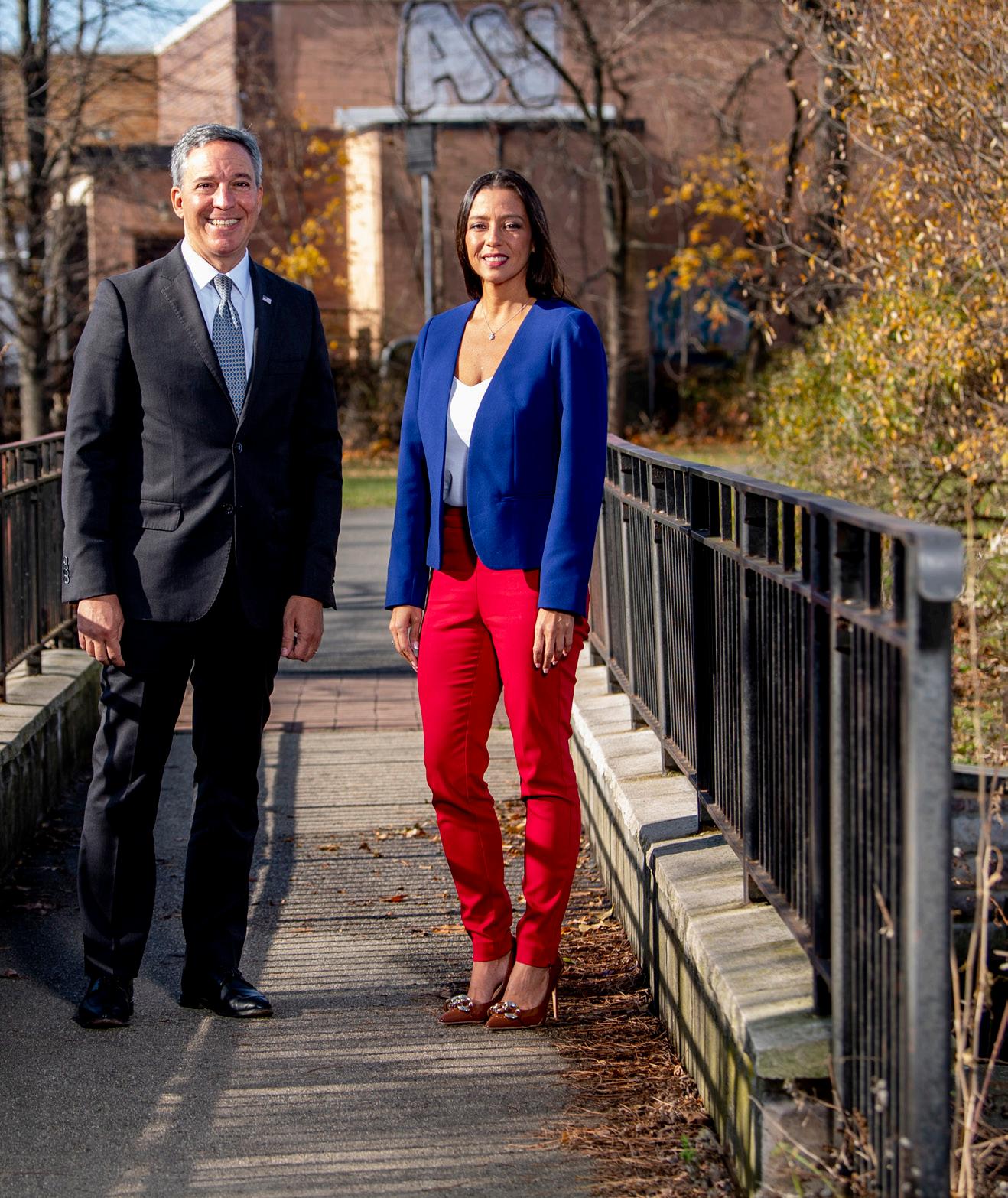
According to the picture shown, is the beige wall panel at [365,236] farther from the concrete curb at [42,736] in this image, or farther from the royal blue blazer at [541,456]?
the royal blue blazer at [541,456]

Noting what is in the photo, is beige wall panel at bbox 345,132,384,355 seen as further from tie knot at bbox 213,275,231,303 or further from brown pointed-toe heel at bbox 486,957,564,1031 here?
brown pointed-toe heel at bbox 486,957,564,1031

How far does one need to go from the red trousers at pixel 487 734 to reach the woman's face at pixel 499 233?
0.60 meters

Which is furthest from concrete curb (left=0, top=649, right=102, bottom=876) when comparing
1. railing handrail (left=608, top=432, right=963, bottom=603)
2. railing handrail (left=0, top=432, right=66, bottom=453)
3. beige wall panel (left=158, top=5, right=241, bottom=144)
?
beige wall panel (left=158, top=5, right=241, bottom=144)

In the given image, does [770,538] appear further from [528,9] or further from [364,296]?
[364,296]

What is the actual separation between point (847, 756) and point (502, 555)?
132 centimetres

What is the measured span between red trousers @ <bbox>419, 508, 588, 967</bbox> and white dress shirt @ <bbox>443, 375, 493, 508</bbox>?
0.05m

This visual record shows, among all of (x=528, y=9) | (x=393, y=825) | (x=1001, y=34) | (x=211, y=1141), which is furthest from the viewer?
(x=528, y=9)

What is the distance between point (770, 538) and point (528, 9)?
24352 millimetres

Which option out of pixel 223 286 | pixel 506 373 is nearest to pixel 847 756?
pixel 506 373

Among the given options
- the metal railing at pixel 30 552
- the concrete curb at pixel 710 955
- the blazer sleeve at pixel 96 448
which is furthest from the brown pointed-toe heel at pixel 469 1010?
the metal railing at pixel 30 552

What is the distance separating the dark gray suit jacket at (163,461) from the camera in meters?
3.98

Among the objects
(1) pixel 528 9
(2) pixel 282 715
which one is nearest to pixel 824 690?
(2) pixel 282 715

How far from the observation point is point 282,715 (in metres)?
7.85

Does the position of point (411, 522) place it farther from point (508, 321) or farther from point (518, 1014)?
point (518, 1014)
